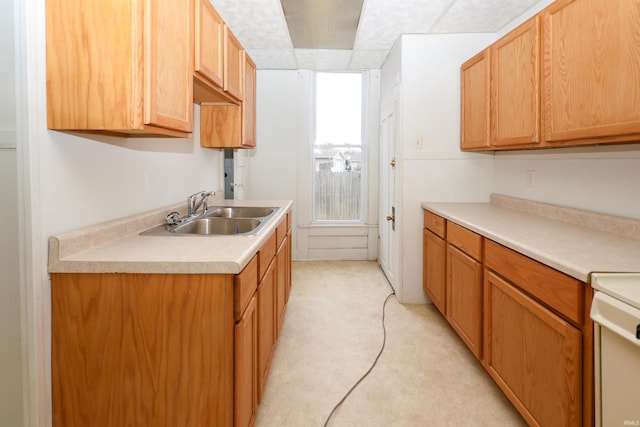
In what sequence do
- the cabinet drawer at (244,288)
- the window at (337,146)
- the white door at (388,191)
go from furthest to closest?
1. the window at (337,146)
2. the white door at (388,191)
3. the cabinet drawer at (244,288)

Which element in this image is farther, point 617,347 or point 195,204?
point 195,204

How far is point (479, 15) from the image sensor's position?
300cm

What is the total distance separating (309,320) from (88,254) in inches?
78.4

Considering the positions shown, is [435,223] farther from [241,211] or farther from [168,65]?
[168,65]

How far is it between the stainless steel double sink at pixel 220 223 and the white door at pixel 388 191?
4.73 feet

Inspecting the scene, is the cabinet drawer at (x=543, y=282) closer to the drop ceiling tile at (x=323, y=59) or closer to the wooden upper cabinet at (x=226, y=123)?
the wooden upper cabinet at (x=226, y=123)

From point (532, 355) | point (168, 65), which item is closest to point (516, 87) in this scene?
point (532, 355)

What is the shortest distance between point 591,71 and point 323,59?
3.14 meters

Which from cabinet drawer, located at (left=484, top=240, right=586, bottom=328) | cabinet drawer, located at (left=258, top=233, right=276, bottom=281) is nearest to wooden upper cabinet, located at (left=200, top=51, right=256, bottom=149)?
cabinet drawer, located at (left=258, top=233, right=276, bottom=281)

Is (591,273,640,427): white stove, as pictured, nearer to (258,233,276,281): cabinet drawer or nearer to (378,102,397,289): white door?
(258,233,276,281): cabinet drawer

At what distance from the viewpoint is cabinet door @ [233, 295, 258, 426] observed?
139 centimetres

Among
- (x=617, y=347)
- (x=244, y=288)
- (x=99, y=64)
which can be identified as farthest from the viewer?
(x=244, y=288)

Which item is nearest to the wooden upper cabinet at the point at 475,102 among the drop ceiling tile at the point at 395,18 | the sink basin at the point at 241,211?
the drop ceiling tile at the point at 395,18

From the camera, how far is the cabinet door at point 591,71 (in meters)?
1.57
